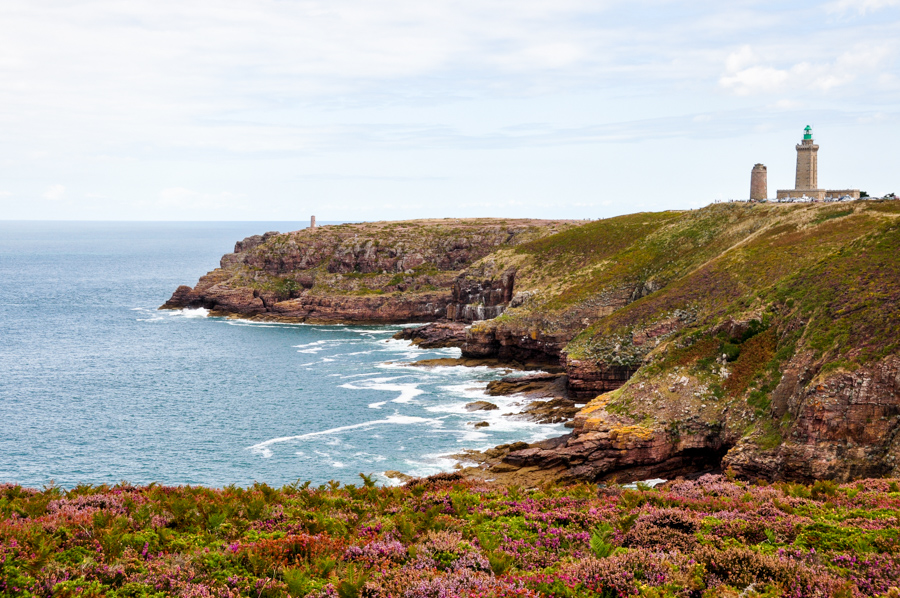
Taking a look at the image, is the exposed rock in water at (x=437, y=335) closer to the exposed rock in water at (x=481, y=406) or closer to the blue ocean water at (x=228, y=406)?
the blue ocean water at (x=228, y=406)

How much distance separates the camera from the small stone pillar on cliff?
355 ft

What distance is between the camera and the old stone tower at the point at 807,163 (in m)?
102

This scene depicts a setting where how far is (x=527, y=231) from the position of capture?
15150cm

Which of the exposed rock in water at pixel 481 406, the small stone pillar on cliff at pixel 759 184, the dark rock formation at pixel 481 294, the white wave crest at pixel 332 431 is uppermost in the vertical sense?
the small stone pillar on cliff at pixel 759 184

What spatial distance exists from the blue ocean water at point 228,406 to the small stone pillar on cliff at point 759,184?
5682cm

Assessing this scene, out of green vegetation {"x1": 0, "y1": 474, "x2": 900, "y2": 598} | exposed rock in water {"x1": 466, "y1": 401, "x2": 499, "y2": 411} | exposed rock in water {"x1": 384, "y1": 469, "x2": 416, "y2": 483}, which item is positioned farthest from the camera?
exposed rock in water {"x1": 466, "y1": 401, "x2": 499, "y2": 411}

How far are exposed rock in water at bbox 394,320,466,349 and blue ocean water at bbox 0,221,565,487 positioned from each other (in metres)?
2.95

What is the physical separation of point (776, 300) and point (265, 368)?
6166cm

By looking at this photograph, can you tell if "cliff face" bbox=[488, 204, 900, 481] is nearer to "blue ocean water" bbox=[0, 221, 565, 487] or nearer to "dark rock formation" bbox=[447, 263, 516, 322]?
"blue ocean water" bbox=[0, 221, 565, 487]

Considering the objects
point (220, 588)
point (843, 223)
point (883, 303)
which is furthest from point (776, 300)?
point (220, 588)

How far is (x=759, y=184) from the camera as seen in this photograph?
108500mm

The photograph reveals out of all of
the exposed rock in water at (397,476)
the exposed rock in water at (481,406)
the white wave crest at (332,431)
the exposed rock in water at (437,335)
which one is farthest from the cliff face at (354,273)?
the exposed rock in water at (397,476)

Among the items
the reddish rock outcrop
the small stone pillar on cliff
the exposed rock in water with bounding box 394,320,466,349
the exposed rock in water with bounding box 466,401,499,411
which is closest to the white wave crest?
the exposed rock in water with bounding box 466,401,499,411

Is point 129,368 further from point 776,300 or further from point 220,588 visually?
point 220,588
